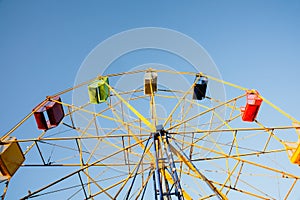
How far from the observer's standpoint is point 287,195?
9.72 metres

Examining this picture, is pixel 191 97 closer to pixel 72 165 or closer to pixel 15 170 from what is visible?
pixel 72 165

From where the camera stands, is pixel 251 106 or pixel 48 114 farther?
pixel 48 114

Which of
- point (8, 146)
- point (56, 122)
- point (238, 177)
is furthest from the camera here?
point (56, 122)

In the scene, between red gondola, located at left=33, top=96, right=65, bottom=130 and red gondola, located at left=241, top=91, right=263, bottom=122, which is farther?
red gondola, located at left=241, top=91, right=263, bottom=122

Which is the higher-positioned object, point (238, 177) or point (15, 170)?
point (15, 170)

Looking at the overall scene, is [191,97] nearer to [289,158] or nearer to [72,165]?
[289,158]

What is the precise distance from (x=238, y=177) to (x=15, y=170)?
28.8 ft

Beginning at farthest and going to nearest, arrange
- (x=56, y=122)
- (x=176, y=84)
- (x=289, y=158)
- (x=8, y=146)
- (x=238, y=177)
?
(x=176, y=84)
(x=56, y=122)
(x=238, y=177)
(x=289, y=158)
(x=8, y=146)

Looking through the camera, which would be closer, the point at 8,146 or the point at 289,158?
the point at 8,146

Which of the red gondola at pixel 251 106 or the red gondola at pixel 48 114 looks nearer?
the red gondola at pixel 48 114

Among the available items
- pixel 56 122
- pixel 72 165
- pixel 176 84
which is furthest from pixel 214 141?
pixel 56 122

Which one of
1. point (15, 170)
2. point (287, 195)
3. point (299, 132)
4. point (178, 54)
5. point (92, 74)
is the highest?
point (178, 54)

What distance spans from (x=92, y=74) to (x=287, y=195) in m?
11.6

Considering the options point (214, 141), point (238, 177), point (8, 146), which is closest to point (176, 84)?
point (214, 141)
